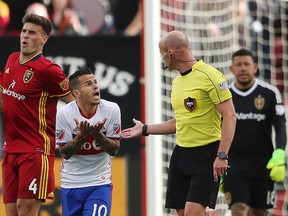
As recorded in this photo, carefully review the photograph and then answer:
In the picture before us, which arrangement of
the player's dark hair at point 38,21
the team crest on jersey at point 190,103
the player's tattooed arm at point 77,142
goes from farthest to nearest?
the player's dark hair at point 38,21 → the team crest on jersey at point 190,103 → the player's tattooed arm at point 77,142

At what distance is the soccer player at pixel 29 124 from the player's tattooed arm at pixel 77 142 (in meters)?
0.37

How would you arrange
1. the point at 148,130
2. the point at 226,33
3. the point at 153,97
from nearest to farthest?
the point at 148,130 → the point at 153,97 → the point at 226,33

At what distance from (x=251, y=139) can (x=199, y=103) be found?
7.96ft

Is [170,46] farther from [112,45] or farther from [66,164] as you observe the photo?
[112,45]

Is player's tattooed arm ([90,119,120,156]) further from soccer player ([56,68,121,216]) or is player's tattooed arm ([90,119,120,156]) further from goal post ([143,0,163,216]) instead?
goal post ([143,0,163,216])

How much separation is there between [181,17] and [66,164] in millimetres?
4031

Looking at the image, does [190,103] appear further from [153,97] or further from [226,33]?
[226,33]

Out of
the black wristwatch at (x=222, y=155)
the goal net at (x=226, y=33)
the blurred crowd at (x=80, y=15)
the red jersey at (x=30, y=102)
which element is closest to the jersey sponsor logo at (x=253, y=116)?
the goal net at (x=226, y=33)

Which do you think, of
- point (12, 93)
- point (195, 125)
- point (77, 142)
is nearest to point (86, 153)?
point (77, 142)

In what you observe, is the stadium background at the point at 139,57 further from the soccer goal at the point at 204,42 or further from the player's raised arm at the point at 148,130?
the player's raised arm at the point at 148,130

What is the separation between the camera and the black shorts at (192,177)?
8445 millimetres

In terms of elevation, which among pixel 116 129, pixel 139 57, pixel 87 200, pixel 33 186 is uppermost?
pixel 139 57

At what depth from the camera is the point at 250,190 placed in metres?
10.9

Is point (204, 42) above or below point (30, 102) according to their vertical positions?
above
